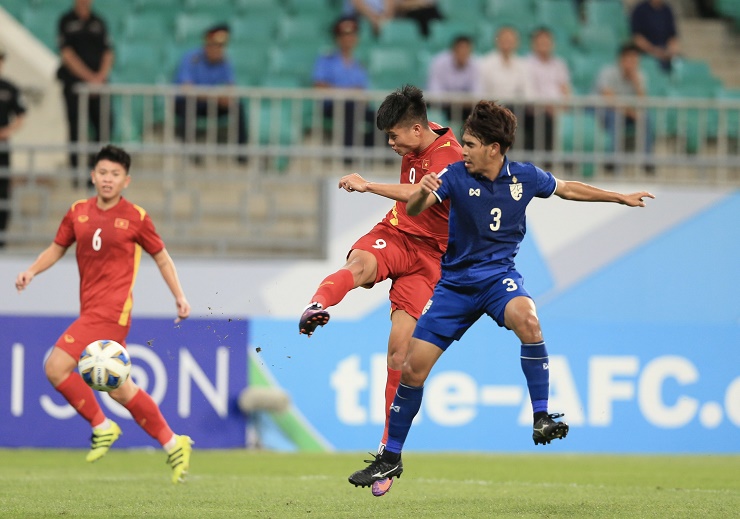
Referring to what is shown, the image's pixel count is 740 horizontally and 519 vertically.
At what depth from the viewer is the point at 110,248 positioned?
9875 mm

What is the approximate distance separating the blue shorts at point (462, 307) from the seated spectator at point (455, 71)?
23.7 feet

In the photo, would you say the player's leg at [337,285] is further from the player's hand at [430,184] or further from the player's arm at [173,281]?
the player's arm at [173,281]

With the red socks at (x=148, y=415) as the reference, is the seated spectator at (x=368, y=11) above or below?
above

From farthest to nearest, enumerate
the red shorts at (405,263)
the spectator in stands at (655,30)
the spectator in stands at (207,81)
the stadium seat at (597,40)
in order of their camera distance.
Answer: the stadium seat at (597,40)
the spectator in stands at (655,30)
the spectator in stands at (207,81)
the red shorts at (405,263)

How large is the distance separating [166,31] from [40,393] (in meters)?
5.21

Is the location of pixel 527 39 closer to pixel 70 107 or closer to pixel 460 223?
pixel 70 107

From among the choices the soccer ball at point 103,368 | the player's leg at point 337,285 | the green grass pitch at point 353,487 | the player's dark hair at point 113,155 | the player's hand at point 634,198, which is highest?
the player's hand at point 634,198

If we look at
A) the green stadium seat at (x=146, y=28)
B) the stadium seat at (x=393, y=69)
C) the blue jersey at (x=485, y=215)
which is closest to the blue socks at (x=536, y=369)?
the blue jersey at (x=485, y=215)

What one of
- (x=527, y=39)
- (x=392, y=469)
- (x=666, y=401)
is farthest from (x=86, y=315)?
(x=527, y=39)

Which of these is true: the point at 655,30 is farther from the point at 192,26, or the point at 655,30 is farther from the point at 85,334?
the point at 85,334

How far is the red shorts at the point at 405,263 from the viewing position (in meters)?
8.72

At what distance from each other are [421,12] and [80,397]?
8162 millimetres

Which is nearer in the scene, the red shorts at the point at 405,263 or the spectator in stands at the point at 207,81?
the red shorts at the point at 405,263

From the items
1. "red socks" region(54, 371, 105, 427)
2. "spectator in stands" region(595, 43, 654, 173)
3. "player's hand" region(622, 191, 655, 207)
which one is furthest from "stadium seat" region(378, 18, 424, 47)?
"player's hand" region(622, 191, 655, 207)
